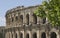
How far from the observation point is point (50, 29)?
4375 cm

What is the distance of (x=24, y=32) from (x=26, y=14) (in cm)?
337

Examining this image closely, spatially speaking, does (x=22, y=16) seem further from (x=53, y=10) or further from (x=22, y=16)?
(x=53, y=10)

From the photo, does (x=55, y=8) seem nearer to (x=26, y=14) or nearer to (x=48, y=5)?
(x=48, y=5)

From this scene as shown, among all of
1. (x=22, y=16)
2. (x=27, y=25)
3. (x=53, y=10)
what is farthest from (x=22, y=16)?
(x=53, y=10)

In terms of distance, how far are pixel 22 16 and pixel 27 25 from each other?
3.63 metres

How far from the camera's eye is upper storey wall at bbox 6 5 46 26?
47531 mm

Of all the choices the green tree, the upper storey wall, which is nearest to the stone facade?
the upper storey wall

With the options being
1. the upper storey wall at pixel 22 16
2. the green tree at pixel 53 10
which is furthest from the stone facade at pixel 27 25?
the green tree at pixel 53 10

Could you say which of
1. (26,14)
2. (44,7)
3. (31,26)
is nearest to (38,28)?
(31,26)

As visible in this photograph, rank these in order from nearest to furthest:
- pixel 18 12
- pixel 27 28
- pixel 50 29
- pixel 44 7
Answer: pixel 44 7, pixel 50 29, pixel 27 28, pixel 18 12

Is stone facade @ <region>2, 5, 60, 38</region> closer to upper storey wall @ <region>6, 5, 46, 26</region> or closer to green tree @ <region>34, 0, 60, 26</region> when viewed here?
upper storey wall @ <region>6, 5, 46, 26</region>

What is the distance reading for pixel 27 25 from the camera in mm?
47312

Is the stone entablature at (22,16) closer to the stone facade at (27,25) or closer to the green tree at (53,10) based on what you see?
the stone facade at (27,25)

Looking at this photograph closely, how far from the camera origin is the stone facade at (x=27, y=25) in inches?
1736
